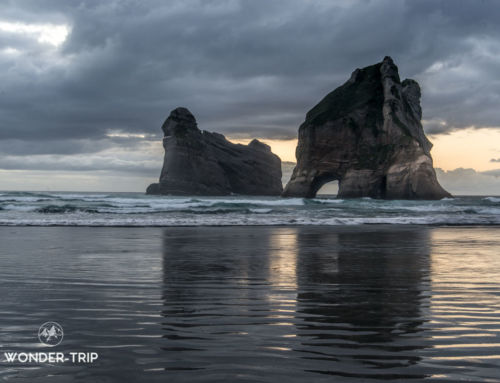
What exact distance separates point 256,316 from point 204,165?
122997 millimetres

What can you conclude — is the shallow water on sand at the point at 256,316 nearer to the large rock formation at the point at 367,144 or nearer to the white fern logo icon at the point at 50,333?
the white fern logo icon at the point at 50,333

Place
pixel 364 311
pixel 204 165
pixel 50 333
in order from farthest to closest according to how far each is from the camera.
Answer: pixel 204 165 → pixel 364 311 → pixel 50 333

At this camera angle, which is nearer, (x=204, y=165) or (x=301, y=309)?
(x=301, y=309)

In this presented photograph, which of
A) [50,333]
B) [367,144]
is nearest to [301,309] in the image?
[50,333]

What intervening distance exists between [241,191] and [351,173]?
213 feet

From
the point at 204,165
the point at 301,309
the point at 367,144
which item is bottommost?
the point at 301,309

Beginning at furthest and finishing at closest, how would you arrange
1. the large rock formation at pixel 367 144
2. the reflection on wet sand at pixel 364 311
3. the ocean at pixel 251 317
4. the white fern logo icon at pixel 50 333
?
the large rock formation at pixel 367 144 → the white fern logo icon at pixel 50 333 → the reflection on wet sand at pixel 364 311 → the ocean at pixel 251 317

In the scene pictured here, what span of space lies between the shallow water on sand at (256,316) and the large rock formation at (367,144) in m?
66.5

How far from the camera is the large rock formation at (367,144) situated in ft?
235

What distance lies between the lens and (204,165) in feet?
414

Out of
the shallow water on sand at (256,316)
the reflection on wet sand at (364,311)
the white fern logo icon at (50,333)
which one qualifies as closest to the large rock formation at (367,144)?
the reflection on wet sand at (364,311)

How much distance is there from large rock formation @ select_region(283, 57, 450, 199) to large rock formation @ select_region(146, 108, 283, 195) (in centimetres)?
4238

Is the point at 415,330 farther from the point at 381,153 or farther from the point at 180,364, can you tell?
the point at 381,153

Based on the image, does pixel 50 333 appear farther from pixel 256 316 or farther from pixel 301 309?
pixel 301 309
